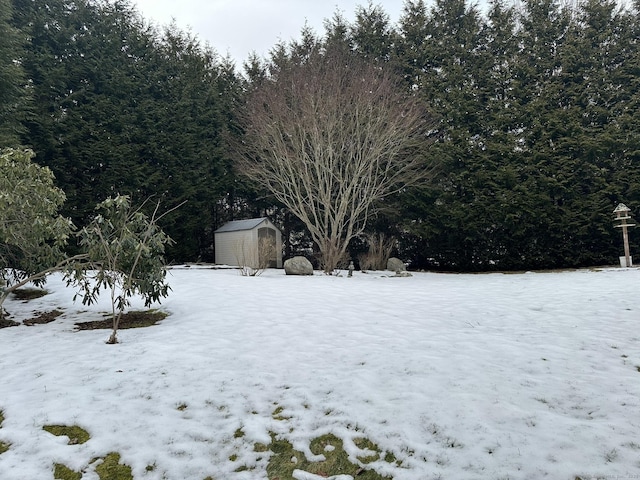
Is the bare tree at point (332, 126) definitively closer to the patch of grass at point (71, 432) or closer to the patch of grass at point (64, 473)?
the patch of grass at point (71, 432)

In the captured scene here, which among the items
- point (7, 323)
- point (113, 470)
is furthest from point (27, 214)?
point (113, 470)

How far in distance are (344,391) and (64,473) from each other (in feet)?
6.21

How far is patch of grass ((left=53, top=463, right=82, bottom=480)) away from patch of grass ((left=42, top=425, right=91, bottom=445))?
7.6 inches

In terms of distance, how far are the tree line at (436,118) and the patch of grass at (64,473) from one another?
9.65 m

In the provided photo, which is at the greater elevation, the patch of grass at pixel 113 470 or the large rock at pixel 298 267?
the large rock at pixel 298 267

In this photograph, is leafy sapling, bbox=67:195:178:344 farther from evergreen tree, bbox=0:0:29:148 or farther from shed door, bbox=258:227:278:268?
evergreen tree, bbox=0:0:29:148

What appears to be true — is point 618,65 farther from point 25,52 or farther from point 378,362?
point 25,52

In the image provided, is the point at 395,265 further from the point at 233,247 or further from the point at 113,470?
the point at 113,470

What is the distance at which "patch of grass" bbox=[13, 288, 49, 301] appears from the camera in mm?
6469

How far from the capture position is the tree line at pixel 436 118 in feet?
37.6

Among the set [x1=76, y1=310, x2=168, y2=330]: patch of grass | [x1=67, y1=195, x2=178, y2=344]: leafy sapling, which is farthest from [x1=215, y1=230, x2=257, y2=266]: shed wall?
[x1=67, y1=195, x2=178, y2=344]: leafy sapling

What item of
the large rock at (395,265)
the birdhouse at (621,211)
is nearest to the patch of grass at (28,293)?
the large rock at (395,265)

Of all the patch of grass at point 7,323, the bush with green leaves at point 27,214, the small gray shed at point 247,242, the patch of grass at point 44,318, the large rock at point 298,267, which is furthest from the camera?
the small gray shed at point 247,242

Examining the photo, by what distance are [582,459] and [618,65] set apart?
14393 mm
